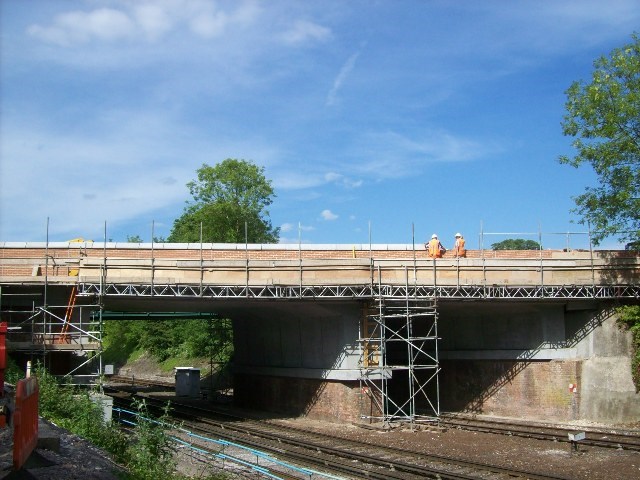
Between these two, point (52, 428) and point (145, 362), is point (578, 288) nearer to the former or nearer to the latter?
point (52, 428)

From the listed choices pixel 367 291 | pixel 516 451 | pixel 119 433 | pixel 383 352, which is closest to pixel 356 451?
pixel 516 451

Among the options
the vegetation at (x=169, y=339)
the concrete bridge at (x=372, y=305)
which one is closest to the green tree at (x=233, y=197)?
the vegetation at (x=169, y=339)

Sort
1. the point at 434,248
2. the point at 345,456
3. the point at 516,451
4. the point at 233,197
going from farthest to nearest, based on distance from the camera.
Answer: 1. the point at 233,197
2. the point at 434,248
3. the point at 516,451
4. the point at 345,456

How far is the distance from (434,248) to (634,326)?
7.34 meters

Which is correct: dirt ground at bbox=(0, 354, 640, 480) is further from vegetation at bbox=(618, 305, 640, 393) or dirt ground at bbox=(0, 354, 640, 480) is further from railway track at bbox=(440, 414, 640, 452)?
vegetation at bbox=(618, 305, 640, 393)

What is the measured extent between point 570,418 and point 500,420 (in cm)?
242

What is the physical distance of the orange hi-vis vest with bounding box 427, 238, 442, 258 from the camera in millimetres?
25656

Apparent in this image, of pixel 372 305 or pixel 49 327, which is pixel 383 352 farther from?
pixel 49 327

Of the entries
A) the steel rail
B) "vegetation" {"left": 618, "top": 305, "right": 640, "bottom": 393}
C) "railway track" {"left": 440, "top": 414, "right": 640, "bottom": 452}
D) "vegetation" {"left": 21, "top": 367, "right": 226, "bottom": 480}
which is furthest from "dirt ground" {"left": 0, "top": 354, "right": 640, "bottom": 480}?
"vegetation" {"left": 618, "top": 305, "right": 640, "bottom": 393}

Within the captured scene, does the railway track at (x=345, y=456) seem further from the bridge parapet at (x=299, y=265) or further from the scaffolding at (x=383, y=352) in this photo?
the bridge parapet at (x=299, y=265)

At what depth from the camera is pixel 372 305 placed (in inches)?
961

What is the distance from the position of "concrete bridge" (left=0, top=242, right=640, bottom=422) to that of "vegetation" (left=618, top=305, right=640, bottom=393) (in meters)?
0.26

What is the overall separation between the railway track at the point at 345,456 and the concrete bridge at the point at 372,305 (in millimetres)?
3084

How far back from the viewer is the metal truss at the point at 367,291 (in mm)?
22641
